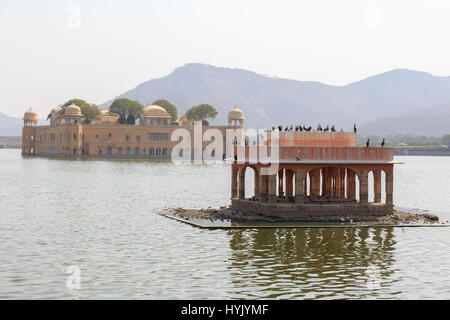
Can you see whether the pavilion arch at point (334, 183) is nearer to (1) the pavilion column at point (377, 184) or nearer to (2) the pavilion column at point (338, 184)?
(2) the pavilion column at point (338, 184)

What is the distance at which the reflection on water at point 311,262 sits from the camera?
79.4 ft

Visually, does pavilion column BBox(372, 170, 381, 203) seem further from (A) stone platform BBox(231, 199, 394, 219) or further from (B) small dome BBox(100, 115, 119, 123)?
(B) small dome BBox(100, 115, 119, 123)

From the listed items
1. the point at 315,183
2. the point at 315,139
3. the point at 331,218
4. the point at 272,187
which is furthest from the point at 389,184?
the point at 315,183

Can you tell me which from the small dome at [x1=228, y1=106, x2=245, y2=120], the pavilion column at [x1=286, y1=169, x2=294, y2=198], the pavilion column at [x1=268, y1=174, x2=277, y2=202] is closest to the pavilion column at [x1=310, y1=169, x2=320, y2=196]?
the pavilion column at [x1=286, y1=169, x2=294, y2=198]

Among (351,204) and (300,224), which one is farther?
(351,204)

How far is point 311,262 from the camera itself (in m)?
29.4

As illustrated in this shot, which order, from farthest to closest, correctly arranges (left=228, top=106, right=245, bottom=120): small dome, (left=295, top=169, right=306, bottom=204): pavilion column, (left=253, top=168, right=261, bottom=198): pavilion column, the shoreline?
(left=228, top=106, right=245, bottom=120): small dome → (left=253, top=168, right=261, bottom=198): pavilion column → (left=295, top=169, right=306, bottom=204): pavilion column → the shoreline

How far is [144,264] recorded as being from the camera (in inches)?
1122

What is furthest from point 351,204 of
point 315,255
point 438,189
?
point 438,189

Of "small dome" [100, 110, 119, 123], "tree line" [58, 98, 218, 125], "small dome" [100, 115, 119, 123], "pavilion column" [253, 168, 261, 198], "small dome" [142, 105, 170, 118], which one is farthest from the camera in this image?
"tree line" [58, 98, 218, 125]

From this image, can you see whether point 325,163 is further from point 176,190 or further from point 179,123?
point 179,123

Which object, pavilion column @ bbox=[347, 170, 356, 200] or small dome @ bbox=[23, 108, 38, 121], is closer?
pavilion column @ bbox=[347, 170, 356, 200]

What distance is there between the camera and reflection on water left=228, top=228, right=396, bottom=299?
953 inches
